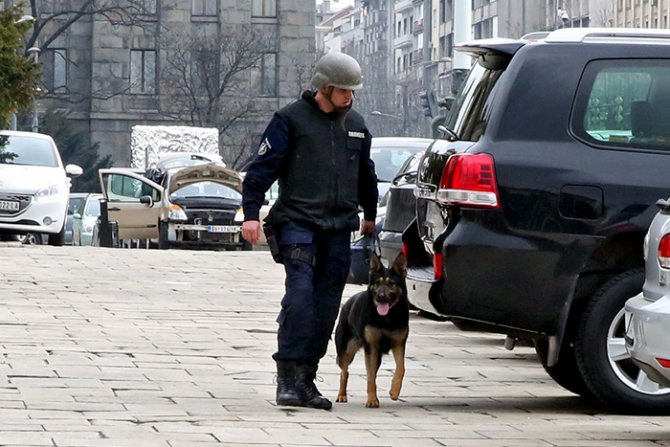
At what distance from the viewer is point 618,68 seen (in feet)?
30.5

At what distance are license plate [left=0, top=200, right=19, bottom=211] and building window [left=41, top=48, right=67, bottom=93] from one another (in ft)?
181

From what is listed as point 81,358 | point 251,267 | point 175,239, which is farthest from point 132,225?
point 81,358

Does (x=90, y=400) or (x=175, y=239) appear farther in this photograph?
(x=175, y=239)

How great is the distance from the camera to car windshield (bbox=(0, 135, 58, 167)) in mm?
27000

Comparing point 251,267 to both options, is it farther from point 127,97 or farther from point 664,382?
point 127,97

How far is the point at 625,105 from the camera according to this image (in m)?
9.27

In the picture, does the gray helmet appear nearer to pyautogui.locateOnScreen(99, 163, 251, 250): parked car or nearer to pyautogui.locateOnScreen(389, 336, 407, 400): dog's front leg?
pyautogui.locateOnScreen(389, 336, 407, 400): dog's front leg

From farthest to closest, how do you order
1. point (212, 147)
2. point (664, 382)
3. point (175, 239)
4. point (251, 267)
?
point (212, 147)
point (175, 239)
point (251, 267)
point (664, 382)

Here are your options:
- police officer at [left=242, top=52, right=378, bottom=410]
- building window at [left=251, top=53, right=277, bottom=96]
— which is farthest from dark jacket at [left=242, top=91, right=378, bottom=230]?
building window at [left=251, top=53, right=277, bottom=96]

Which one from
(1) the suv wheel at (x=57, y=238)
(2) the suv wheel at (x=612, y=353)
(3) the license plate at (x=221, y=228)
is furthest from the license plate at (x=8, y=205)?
(2) the suv wheel at (x=612, y=353)

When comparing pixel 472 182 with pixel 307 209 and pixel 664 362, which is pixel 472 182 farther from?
pixel 664 362

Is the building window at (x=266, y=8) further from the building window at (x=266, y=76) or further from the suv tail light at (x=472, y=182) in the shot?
the suv tail light at (x=472, y=182)

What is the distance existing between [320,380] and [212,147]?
4599 cm

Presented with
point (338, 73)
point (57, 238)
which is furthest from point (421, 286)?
point (57, 238)
